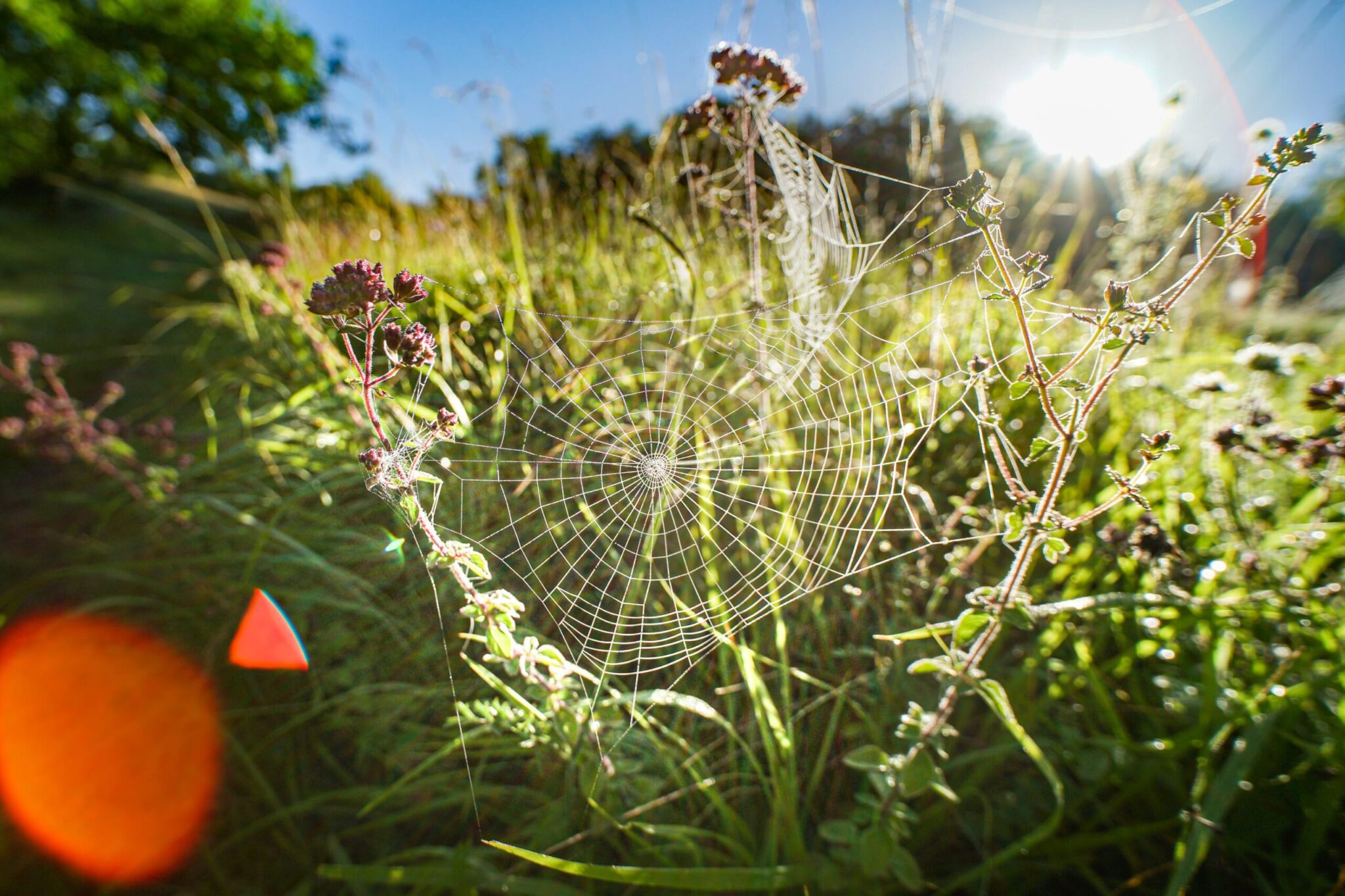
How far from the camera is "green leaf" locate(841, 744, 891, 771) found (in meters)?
1.25

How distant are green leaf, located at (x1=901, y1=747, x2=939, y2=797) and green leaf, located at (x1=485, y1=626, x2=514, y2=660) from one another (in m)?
0.74

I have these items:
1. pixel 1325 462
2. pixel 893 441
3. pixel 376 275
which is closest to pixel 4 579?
pixel 376 275

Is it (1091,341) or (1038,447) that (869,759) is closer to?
(1038,447)

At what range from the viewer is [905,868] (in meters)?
1.23

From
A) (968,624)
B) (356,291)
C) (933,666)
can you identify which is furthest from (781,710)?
(356,291)

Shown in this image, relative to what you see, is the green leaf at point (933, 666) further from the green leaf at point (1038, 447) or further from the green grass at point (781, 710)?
the green leaf at point (1038, 447)

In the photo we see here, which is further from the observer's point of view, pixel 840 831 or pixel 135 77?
pixel 135 77

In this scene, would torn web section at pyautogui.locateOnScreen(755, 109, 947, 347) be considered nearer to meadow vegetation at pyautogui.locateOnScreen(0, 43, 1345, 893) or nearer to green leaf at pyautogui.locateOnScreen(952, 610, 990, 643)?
meadow vegetation at pyautogui.locateOnScreen(0, 43, 1345, 893)

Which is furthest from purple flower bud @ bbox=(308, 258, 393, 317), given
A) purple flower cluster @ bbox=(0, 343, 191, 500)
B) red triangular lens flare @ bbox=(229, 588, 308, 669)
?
purple flower cluster @ bbox=(0, 343, 191, 500)

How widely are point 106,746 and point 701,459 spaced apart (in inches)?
77.8

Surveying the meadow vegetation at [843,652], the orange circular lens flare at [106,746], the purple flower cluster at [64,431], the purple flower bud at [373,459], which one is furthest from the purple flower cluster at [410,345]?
the purple flower cluster at [64,431]

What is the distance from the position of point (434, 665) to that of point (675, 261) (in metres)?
1.42

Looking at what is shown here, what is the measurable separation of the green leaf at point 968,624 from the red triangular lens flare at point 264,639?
6.20 feet

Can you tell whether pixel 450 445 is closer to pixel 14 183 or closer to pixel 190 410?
pixel 190 410
